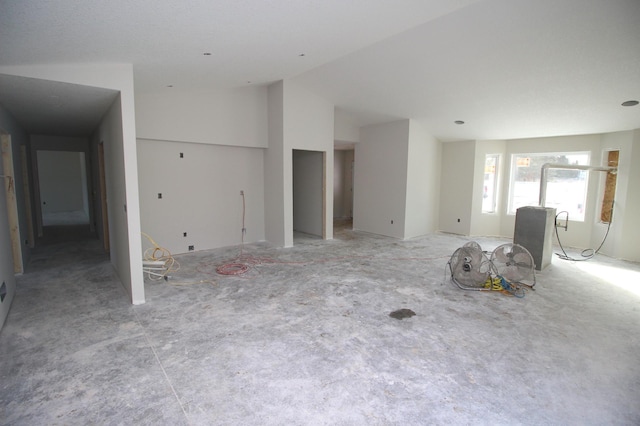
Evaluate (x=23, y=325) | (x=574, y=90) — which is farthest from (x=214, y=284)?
(x=574, y=90)

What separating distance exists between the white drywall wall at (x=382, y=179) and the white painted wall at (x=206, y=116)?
276cm

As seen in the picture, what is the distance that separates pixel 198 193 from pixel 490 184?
22.9 ft

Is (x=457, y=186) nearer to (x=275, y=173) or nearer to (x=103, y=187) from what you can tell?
(x=275, y=173)

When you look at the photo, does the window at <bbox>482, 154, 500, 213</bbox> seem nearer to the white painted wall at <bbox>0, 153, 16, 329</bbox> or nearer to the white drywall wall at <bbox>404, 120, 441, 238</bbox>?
the white drywall wall at <bbox>404, 120, 441, 238</bbox>

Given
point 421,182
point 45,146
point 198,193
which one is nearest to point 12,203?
point 198,193

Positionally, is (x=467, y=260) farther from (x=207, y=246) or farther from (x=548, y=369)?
(x=207, y=246)

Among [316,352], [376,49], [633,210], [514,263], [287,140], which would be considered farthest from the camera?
[287,140]

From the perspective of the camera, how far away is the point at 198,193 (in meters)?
6.18

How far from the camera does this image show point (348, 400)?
7.23ft

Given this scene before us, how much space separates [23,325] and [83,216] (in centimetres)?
901

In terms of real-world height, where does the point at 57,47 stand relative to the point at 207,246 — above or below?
above

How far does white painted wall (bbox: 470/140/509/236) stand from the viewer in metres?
7.79

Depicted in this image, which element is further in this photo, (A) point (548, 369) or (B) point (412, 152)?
(B) point (412, 152)

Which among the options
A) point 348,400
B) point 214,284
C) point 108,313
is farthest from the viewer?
point 214,284
